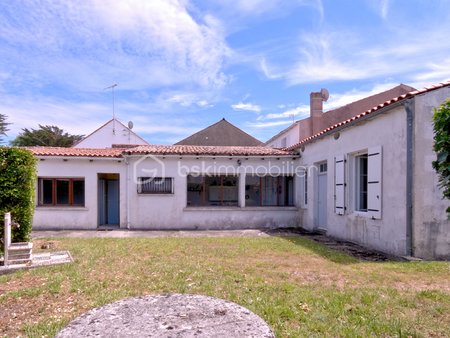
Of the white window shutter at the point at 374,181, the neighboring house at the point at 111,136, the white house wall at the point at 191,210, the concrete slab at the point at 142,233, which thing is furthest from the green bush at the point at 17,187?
the neighboring house at the point at 111,136

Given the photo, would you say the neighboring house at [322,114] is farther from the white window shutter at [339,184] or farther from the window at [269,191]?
the white window shutter at [339,184]

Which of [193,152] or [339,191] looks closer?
[339,191]

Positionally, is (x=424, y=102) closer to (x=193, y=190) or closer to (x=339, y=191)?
(x=339, y=191)

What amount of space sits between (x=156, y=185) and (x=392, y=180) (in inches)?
355

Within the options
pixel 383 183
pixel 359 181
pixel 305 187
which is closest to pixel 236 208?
pixel 305 187

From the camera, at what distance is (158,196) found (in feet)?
44.7

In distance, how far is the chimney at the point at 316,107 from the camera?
19.3 meters

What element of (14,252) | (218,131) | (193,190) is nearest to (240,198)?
(193,190)

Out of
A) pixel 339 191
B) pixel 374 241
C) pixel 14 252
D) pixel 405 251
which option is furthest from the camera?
pixel 339 191

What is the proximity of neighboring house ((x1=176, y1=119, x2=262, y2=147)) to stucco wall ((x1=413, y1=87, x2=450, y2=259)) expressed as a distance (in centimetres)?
2254

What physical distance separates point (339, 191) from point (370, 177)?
1653 millimetres

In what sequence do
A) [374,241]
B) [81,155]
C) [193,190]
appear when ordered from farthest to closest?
[193,190], [81,155], [374,241]

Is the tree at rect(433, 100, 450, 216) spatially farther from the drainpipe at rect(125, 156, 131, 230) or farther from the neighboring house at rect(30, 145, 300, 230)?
the drainpipe at rect(125, 156, 131, 230)

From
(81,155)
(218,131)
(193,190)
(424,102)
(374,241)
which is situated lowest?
(374,241)
